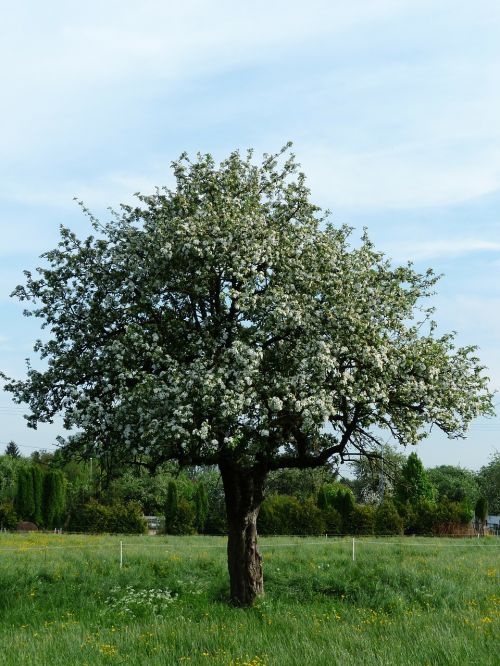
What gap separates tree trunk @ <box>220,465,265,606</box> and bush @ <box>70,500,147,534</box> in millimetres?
45283

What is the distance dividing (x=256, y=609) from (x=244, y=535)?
7.50ft

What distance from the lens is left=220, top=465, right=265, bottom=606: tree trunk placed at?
76.4 ft

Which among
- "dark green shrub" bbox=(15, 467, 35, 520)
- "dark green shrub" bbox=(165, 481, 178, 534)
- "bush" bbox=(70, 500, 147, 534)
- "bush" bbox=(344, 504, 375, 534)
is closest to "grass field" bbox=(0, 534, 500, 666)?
"bush" bbox=(344, 504, 375, 534)

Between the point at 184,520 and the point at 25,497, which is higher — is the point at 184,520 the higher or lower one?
the lower one

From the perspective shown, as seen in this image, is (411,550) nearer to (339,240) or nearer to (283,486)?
(339,240)

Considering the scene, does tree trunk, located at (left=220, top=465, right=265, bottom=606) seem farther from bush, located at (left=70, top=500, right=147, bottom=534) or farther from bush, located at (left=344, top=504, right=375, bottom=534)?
bush, located at (left=70, top=500, right=147, bottom=534)

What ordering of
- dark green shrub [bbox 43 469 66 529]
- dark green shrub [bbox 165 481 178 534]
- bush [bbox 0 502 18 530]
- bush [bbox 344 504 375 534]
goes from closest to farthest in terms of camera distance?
bush [bbox 344 504 375 534] < bush [bbox 0 502 18 530] < dark green shrub [bbox 165 481 178 534] < dark green shrub [bbox 43 469 66 529]

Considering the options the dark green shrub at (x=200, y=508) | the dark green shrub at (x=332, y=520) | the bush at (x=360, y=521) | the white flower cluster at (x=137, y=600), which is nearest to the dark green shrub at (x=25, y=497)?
the dark green shrub at (x=200, y=508)

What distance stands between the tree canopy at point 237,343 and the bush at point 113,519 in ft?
149

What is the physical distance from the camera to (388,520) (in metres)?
63.2

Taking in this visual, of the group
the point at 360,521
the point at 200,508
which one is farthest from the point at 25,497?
the point at 360,521

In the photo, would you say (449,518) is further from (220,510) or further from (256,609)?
(256,609)

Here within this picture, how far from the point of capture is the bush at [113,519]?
2625 inches

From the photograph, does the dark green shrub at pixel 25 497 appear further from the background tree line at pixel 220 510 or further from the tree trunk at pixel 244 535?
the tree trunk at pixel 244 535
